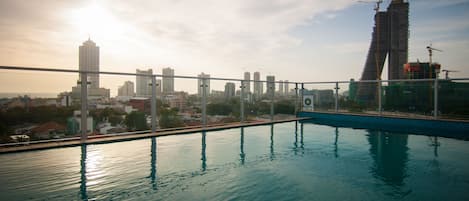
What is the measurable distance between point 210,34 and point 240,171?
275 inches

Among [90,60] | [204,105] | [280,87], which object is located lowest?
[204,105]

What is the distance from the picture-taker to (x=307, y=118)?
1016 centimetres

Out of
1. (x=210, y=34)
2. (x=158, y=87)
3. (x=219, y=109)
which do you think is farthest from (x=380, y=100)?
(x=158, y=87)

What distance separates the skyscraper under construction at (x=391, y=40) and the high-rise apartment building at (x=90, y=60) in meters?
32.5

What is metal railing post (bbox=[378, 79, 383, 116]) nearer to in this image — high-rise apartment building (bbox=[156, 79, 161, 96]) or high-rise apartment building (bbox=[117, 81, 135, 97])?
high-rise apartment building (bbox=[156, 79, 161, 96])

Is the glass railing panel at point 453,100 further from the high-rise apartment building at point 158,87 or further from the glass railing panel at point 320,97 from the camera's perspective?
the high-rise apartment building at point 158,87

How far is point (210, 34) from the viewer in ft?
30.6

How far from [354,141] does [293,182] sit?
3.35 m

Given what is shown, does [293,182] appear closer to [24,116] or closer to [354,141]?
[354,141]

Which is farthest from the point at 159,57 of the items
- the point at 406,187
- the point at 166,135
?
the point at 406,187

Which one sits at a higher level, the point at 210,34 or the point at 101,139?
the point at 210,34

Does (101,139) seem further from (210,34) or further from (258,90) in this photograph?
(210,34)

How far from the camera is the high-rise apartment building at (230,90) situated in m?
7.66

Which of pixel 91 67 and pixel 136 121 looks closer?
pixel 91 67
